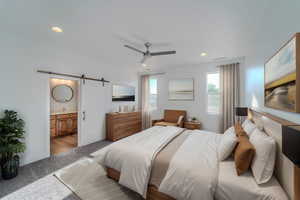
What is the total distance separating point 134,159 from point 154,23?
2175 millimetres

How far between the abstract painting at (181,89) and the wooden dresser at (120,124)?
171 cm

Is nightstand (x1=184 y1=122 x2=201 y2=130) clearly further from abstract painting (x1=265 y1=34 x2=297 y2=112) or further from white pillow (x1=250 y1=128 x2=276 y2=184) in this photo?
white pillow (x1=250 y1=128 x2=276 y2=184)

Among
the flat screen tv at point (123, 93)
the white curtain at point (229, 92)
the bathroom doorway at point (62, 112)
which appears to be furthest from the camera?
the flat screen tv at point (123, 93)

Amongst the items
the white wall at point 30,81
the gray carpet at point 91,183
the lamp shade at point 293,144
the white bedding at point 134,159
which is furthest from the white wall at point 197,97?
the lamp shade at point 293,144

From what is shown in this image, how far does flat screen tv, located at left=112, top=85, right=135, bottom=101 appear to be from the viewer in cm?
465

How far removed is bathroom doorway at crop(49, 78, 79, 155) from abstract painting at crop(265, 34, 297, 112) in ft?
15.3

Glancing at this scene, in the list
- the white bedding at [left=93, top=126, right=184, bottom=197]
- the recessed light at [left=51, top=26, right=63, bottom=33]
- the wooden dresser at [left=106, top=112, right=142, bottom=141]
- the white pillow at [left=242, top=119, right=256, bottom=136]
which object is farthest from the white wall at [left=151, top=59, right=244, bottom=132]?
the recessed light at [left=51, top=26, right=63, bottom=33]

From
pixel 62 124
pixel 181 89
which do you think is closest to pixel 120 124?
pixel 62 124

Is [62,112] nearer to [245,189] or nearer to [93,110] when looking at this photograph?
[93,110]

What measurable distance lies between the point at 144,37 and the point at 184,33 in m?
0.80

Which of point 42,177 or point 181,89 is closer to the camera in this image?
point 42,177

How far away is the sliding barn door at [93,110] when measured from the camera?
3646 millimetres

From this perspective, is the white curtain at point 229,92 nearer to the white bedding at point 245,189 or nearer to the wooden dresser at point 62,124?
the white bedding at point 245,189

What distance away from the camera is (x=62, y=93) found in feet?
15.6
